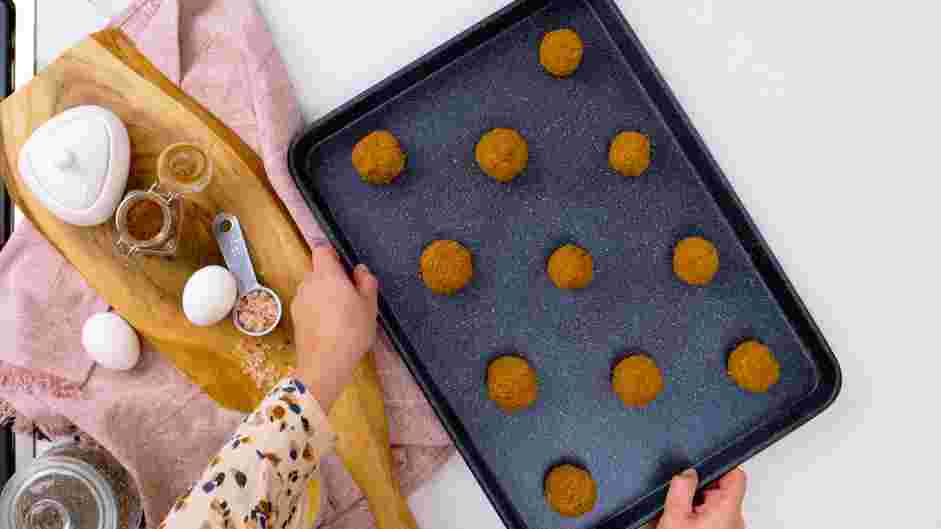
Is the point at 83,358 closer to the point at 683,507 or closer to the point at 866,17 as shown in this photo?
→ the point at 683,507

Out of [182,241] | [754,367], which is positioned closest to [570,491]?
[754,367]

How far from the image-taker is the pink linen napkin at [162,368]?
726 mm

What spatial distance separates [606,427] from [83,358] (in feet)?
1.70

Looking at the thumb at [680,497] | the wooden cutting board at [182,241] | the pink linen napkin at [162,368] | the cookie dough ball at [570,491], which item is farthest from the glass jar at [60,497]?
the thumb at [680,497]

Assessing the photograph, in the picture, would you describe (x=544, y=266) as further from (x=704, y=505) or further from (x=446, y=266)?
(x=704, y=505)

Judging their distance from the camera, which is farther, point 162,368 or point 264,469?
→ point 162,368

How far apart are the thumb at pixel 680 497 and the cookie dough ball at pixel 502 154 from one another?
325 mm

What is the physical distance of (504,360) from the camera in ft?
2.30

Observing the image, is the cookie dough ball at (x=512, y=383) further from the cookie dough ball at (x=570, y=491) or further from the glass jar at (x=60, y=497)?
the glass jar at (x=60, y=497)

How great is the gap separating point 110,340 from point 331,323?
0.22 metres

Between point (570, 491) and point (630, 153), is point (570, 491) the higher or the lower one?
the lower one


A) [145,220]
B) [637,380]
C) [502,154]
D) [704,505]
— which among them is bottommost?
[704,505]

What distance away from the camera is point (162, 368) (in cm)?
74

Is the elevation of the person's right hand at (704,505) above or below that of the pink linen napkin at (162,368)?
below
